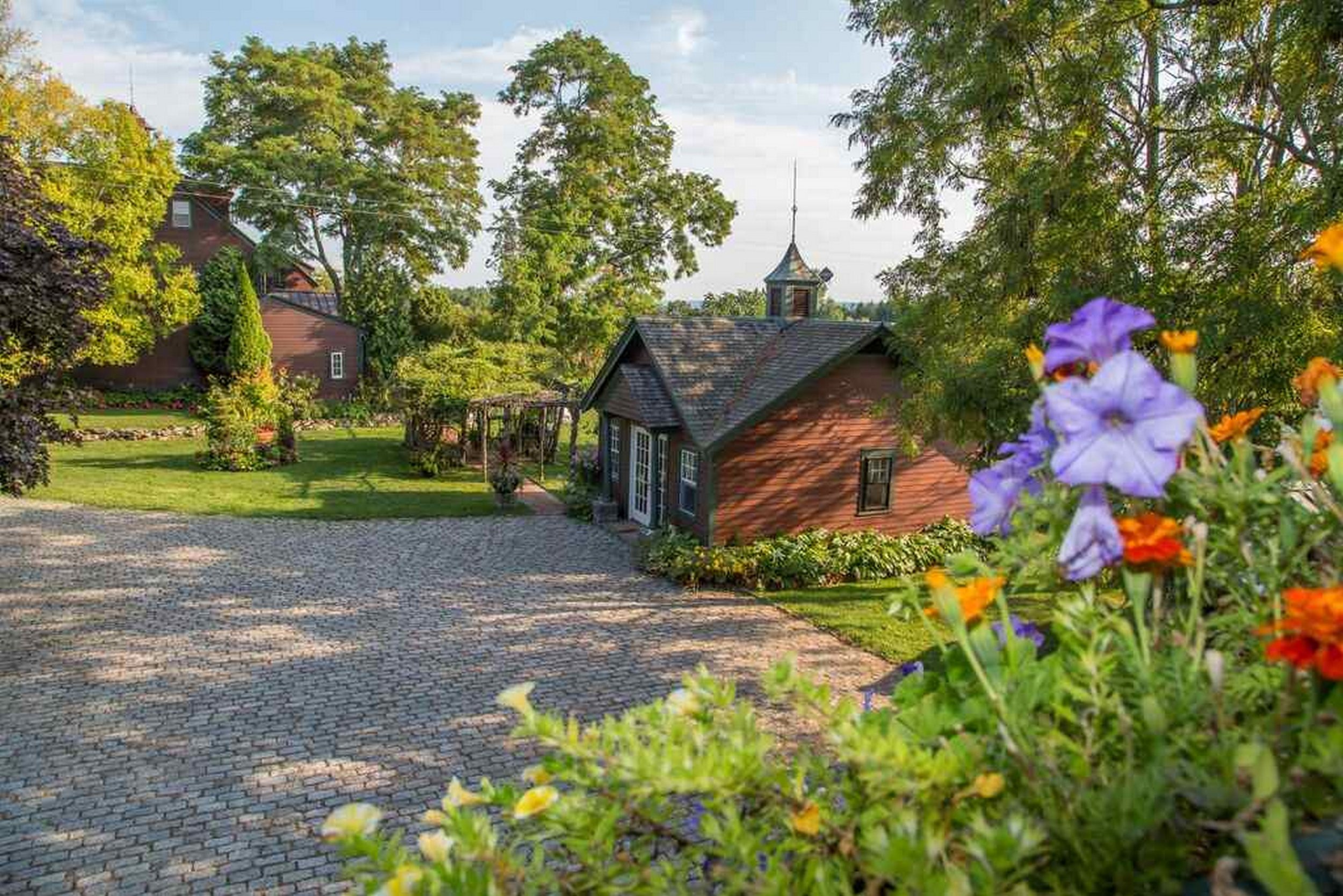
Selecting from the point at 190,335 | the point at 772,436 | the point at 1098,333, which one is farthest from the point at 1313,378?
the point at 190,335

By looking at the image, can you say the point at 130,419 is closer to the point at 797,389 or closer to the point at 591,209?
the point at 591,209

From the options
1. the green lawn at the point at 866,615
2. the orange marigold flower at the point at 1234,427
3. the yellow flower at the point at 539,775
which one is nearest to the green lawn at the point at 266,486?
the green lawn at the point at 866,615

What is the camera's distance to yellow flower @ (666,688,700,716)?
1541 millimetres

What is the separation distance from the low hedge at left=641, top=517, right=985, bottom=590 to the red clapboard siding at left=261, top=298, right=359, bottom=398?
2389 cm

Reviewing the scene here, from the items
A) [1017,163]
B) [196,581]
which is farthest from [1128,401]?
[196,581]

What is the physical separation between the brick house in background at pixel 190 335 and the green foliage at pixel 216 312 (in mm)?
769

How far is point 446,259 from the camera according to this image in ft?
118

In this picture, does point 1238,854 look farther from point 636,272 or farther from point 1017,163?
point 636,272

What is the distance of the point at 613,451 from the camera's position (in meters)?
17.5

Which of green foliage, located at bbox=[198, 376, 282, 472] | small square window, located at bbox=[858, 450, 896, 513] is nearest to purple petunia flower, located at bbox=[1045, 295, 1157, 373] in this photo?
small square window, located at bbox=[858, 450, 896, 513]

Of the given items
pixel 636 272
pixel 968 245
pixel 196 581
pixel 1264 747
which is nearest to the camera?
pixel 1264 747

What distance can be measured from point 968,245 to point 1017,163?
3.42 feet

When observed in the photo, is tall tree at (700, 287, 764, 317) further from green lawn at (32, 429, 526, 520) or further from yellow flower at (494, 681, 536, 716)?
yellow flower at (494, 681, 536, 716)

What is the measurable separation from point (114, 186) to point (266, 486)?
47.4ft
